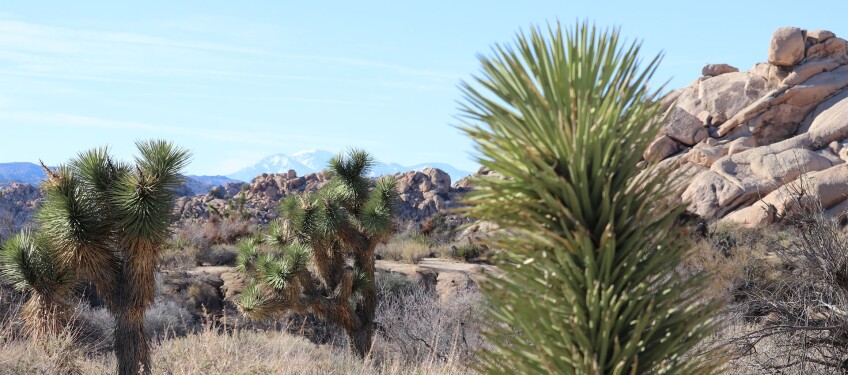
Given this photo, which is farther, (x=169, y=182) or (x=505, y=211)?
(x=169, y=182)

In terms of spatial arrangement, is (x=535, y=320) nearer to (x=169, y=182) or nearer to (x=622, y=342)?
(x=622, y=342)

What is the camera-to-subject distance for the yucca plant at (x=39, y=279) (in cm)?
1043

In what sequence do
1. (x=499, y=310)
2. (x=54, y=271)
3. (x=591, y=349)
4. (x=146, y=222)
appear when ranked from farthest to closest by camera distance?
(x=54, y=271) → (x=146, y=222) → (x=499, y=310) → (x=591, y=349)

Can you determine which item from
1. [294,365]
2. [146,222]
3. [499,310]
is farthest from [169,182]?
[499,310]

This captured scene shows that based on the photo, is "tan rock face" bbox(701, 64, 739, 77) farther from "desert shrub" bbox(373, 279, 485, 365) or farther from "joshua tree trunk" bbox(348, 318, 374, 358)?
"joshua tree trunk" bbox(348, 318, 374, 358)

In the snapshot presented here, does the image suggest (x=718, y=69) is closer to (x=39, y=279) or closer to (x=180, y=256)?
(x=180, y=256)

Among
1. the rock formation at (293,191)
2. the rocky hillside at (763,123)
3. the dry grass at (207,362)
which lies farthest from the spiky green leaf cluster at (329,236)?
the rock formation at (293,191)

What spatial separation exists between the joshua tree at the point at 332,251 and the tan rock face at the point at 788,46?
28.8m

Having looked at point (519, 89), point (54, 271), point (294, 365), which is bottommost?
point (294, 365)

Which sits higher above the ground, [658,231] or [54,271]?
[658,231]

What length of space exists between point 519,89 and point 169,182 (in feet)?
30.8

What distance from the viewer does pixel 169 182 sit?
10008mm

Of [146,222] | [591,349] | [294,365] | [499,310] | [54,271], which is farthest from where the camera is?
[54,271]

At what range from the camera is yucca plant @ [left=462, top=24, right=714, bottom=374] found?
122 cm
